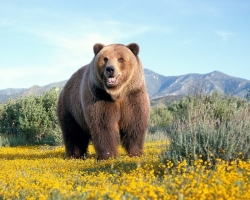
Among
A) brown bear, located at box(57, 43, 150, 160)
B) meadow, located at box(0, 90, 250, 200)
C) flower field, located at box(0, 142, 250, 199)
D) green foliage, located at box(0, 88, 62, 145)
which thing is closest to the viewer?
flower field, located at box(0, 142, 250, 199)

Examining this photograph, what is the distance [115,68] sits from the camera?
8836 millimetres

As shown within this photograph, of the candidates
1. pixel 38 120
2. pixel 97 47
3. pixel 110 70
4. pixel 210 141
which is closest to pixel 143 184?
pixel 210 141

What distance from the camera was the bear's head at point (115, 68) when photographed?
8.95 meters

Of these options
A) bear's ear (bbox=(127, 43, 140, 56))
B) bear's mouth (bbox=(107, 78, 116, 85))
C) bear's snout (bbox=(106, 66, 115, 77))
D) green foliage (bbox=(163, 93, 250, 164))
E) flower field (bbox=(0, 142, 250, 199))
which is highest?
bear's ear (bbox=(127, 43, 140, 56))

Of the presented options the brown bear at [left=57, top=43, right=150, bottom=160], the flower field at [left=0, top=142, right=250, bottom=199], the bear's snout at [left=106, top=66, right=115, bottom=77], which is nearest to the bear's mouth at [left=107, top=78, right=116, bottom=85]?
the brown bear at [left=57, top=43, right=150, bottom=160]

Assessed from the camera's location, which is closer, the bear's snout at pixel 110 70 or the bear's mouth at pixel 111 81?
the bear's snout at pixel 110 70

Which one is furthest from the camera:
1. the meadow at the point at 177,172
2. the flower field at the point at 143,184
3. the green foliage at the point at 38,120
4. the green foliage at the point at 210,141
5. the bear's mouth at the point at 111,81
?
the green foliage at the point at 38,120

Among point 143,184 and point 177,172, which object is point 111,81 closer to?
point 177,172

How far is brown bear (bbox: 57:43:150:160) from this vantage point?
9102 millimetres

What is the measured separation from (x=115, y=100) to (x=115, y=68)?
923mm

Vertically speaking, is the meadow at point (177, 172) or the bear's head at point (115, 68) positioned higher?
the bear's head at point (115, 68)

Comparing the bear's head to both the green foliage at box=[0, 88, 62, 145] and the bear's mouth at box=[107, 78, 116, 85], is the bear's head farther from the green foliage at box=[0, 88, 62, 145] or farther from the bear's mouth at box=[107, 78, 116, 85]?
the green foliage at box=[0, 88, 62, 145]

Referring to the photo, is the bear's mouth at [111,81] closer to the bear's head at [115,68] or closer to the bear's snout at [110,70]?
the bear's head at [115,68]

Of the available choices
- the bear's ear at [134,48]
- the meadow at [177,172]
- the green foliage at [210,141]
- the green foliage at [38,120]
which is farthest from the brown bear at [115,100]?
the green foliage at [38,120]
